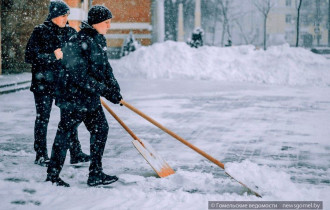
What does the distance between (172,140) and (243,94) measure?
17.6 ft

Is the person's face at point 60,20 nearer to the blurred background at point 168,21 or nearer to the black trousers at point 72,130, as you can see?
the black trousers at point 72,130

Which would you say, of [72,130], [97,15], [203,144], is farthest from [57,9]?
[203,144]

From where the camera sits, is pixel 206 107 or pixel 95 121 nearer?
pixel 95 121

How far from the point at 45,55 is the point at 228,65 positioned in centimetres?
1156

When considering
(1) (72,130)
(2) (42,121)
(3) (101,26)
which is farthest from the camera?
(2) (42,121)

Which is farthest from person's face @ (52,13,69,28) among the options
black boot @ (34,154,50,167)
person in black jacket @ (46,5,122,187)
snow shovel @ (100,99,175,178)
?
black boot @ (34,154,50,167)

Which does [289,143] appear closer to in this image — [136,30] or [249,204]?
[249,204]

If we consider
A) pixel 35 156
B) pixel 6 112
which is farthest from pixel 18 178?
pixel 6 112

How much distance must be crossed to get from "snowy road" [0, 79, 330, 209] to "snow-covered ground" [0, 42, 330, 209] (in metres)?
0.01

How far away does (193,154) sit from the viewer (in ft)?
19.2

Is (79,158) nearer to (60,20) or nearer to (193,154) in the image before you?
(193,154)

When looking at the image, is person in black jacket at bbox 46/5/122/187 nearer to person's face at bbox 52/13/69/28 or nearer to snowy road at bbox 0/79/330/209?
snowy road at bbox 0/79/330/209

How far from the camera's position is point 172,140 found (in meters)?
6.70

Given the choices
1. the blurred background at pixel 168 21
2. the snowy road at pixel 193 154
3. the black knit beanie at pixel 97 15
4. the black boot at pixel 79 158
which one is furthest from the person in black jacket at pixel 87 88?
the blurred background at pixel 168 21
